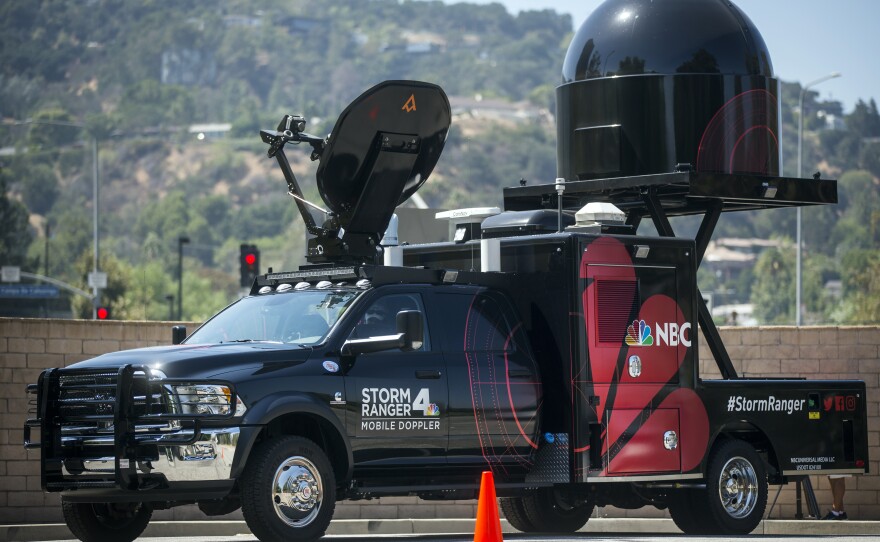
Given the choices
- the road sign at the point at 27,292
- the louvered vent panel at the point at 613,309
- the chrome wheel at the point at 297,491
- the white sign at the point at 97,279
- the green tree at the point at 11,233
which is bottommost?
the chrome wheel at the point at 297,491

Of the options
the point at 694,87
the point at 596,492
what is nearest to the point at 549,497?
the point at 596,492

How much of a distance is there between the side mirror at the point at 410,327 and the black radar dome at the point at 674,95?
459 centimetres

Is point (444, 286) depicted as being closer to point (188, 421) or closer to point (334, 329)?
point (334, 329)

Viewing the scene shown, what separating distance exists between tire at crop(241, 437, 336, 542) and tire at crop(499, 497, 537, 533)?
3.87 m

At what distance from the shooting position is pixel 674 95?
628 inches

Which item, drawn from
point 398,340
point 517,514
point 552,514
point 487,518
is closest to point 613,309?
point 398,340

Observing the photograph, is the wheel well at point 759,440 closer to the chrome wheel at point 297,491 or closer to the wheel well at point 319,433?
the wheel well at point 319,433

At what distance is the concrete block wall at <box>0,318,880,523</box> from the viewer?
1631 cm

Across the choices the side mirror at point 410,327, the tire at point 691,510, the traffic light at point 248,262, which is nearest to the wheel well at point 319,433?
the side mirror at point 410,327

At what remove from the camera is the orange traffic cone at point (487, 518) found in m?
10.7

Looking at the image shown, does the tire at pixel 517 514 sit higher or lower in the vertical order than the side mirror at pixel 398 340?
lower

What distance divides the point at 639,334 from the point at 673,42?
376cm

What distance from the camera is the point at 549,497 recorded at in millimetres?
14766

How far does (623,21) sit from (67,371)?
7.32 meters
